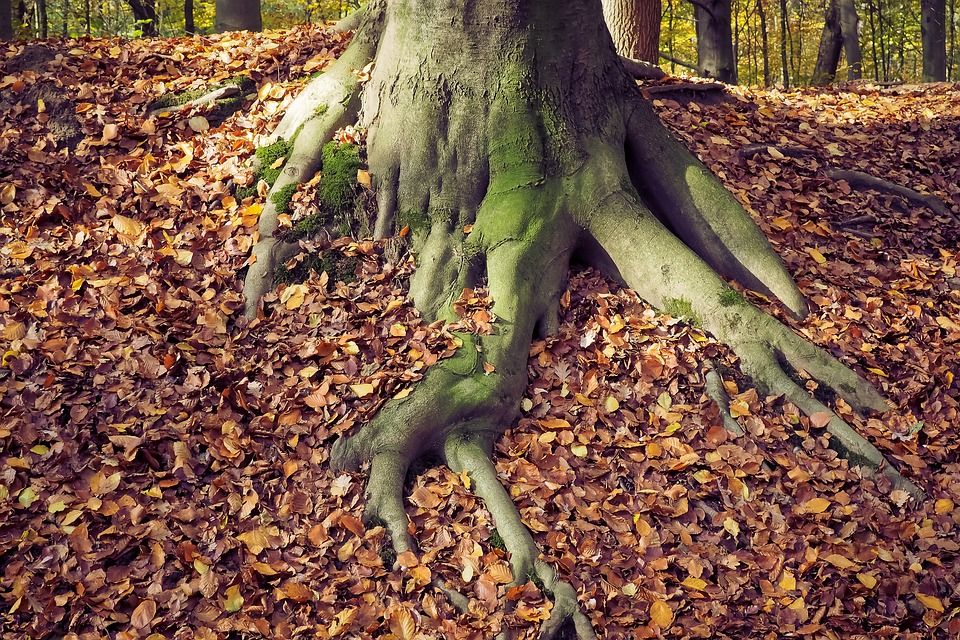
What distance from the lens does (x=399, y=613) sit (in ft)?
12.1

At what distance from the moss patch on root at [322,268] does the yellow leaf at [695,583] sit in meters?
2.71

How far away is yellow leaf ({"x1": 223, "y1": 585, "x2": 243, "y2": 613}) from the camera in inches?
144

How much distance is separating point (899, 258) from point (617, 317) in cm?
255

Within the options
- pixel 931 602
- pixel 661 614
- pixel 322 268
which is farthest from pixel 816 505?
pixel 322 268

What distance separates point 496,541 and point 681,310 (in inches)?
80.0

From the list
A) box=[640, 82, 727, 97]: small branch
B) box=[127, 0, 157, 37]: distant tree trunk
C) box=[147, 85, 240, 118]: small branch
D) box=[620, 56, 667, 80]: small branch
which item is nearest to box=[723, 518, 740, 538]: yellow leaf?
box=[640, 82, 727, 97]: small branch

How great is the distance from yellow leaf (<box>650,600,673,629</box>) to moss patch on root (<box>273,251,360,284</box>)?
270cm

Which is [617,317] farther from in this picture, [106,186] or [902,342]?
[106,186]

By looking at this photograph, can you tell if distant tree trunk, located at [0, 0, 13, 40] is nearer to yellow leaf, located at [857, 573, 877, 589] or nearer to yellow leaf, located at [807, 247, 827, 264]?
yellow leaf, located at [807, 247, 827, 264]

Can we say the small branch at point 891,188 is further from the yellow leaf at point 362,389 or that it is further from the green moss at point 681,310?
the yellow leaf at point 362,389

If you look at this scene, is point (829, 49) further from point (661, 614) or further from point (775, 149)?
point (661, 614)

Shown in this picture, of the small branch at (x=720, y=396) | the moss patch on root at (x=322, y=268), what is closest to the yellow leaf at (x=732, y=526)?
the small branch at (x=720, y=396)

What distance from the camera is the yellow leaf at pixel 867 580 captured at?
4055mm

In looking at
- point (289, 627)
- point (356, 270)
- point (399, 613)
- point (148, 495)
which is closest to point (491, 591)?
point (399, 613)
